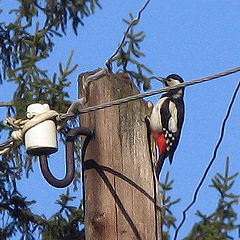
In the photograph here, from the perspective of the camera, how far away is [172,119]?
8852mm

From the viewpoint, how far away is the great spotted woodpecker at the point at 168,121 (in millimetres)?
6812

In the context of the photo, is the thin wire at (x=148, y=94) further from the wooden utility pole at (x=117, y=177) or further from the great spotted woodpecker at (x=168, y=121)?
the great spotted woodpecker at (x=168, y=121)

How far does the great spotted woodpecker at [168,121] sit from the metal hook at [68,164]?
21.3 inches

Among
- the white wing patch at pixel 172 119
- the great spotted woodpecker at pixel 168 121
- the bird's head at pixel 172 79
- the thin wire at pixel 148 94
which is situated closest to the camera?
the thin wire at pixel 148 94

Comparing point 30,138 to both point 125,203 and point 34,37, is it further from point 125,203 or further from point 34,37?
point 34,37

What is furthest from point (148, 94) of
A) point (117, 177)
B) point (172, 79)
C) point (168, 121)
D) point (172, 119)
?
point (172, 79)

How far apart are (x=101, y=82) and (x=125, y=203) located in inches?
27.4

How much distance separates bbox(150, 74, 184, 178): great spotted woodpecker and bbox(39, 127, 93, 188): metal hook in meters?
0.54

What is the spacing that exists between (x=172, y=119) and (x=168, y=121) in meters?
0.25

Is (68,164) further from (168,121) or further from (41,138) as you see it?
(168,121)

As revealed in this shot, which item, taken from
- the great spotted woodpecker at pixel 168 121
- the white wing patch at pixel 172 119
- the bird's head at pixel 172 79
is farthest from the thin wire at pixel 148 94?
the bird's head at pixel 172 79

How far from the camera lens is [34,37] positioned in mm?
10766

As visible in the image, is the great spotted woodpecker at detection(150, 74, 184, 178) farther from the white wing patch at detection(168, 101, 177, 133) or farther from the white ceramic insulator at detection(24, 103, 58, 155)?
the white ceramic insulator at detection(24, 103, 58, 155)

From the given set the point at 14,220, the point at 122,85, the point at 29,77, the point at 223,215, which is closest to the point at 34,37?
the point at 29,77
